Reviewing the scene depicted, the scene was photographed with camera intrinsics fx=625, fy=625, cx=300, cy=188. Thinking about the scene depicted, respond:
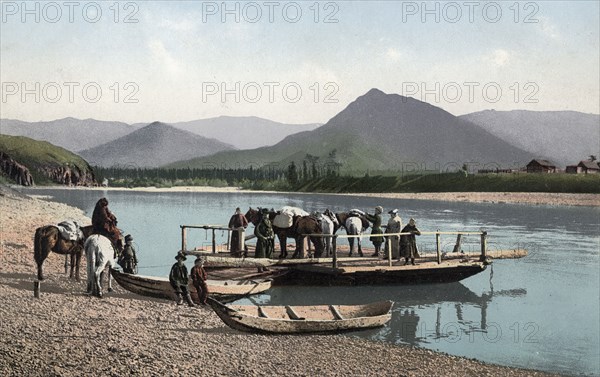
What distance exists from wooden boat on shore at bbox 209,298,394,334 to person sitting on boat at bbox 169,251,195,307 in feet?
7.13

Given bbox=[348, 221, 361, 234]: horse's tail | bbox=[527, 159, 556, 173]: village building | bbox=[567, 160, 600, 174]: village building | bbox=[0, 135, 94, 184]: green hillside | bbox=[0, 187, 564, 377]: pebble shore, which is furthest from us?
bbox=[0, 135, 94, 184]: green hillside

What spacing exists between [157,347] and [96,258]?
18.3 ft

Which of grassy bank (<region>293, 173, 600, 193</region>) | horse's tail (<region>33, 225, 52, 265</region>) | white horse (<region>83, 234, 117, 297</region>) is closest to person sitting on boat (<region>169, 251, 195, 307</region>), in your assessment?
white horse (<region>83, 234, 117, 297</region>)

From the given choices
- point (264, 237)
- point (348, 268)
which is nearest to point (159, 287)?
point (264, 237)

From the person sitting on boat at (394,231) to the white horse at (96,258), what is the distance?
10.4m

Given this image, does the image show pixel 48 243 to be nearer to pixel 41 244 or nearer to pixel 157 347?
pixel 41 244

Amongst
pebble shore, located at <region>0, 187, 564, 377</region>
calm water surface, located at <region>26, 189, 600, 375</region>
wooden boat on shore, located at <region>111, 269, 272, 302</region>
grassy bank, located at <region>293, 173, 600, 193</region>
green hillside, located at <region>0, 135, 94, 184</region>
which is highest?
green hillside, located at <region>0, 135, 94, 184</region>

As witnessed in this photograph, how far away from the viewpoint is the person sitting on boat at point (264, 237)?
22494 millimetres

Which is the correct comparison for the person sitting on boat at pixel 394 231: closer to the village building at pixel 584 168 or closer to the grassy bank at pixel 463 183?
the grassy bank at pixel 463 183

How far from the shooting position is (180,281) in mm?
17906

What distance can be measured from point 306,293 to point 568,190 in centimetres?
9847

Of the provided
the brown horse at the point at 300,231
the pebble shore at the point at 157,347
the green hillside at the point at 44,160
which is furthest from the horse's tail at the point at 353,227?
the green hillside at the point at 44,160

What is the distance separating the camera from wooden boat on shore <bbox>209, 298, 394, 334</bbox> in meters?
15.5

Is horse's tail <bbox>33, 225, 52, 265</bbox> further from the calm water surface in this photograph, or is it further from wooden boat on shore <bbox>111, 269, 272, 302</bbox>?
the calm water surface
